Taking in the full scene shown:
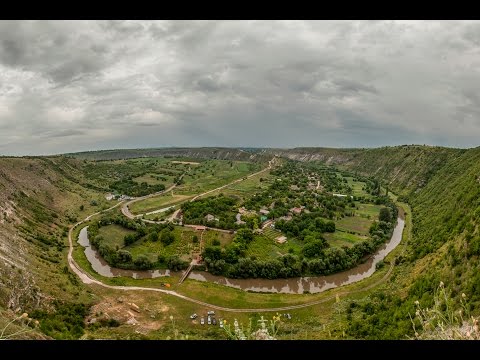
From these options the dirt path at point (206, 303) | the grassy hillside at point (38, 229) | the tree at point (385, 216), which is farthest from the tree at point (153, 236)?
the tree at point (385, 216)

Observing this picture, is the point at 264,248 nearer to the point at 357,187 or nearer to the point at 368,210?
the point at 368,210

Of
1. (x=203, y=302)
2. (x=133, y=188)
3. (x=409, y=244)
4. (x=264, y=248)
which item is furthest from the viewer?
(x=133, y=188)

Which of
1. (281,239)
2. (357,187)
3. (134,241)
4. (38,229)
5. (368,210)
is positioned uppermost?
(357,187)

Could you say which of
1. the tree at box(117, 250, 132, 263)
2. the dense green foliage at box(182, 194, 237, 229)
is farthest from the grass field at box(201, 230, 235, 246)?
the tree at box(117, 250, 132, 263)

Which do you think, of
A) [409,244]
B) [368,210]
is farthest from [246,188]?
[409,244]

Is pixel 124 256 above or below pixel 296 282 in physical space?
above

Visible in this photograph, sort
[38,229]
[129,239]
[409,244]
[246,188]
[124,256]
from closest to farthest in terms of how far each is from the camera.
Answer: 1. [124,256]
2. [409,244]
3. [38,229]
4. [129,239]
5. [246,188]

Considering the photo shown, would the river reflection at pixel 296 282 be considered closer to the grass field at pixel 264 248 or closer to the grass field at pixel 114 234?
the grass field at pixel 264 248

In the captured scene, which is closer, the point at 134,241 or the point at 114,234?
the point at 134,241
